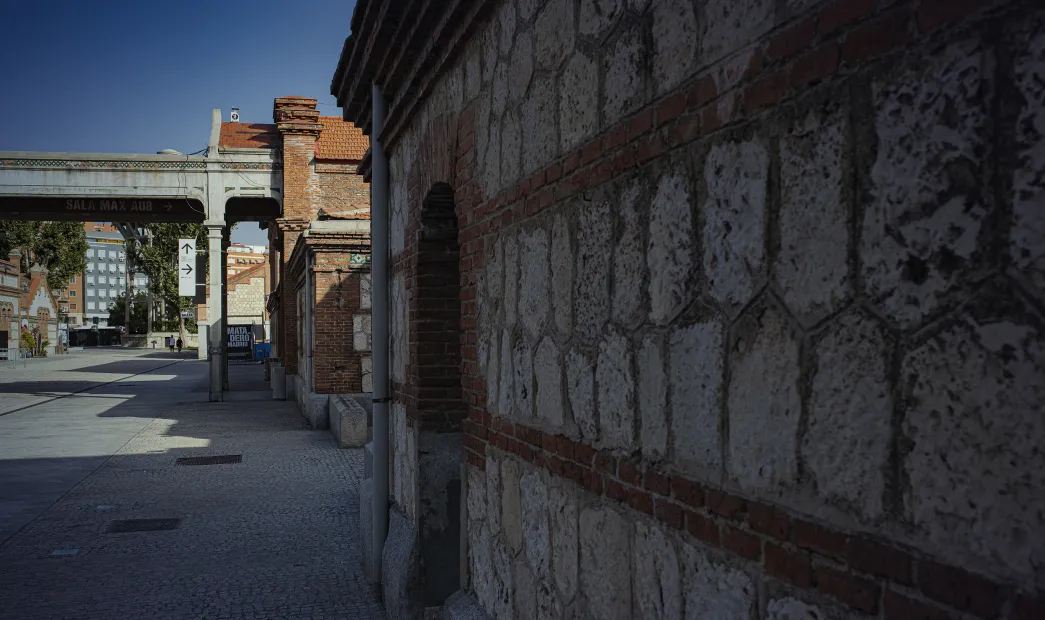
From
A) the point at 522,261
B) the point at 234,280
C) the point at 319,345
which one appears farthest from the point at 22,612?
the point at 234,280

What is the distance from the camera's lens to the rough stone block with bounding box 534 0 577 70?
9.59 feet

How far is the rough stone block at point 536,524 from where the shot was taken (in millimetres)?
3152

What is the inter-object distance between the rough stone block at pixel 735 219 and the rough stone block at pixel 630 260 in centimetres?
36

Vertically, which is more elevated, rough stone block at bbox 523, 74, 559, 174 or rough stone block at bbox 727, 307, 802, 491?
rough stone block at bbox 523, 74, 559, 174

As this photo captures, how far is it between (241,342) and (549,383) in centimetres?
4937

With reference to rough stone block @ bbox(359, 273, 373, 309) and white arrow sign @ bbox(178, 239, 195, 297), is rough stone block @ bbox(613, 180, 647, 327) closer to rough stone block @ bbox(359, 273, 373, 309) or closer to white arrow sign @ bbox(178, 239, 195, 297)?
rough stone block @ bbox(359, 273, 373, 309)

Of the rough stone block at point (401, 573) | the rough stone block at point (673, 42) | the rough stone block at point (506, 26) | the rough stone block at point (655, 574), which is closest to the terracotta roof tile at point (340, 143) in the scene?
the rough stone block at point (401, 573)

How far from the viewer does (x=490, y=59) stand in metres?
3.84

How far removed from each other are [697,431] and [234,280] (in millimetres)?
70571

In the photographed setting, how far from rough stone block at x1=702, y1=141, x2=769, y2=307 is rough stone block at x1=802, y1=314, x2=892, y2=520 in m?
0.30

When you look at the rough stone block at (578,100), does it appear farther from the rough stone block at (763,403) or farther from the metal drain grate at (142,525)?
the metal drain grate at (142,525)

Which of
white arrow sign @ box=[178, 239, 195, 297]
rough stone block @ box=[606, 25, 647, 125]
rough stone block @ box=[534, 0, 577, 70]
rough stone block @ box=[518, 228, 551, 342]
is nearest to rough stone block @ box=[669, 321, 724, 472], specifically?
rough stone block @ box=[606, 25, 647, 125]

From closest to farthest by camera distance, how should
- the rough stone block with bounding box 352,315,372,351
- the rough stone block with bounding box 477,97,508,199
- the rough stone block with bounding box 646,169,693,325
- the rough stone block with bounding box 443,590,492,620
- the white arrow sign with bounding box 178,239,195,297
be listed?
1. the rough stone block with bounding box 646,169,693,325
2. the rough stone block with bounding box 477,97,508,199
3. the rough stone block with bounding box 443,590,492,620
4. the rough stone block with bounding box 352,315,372,351
5. the white arrow sign with bounding box 178,239,195,297

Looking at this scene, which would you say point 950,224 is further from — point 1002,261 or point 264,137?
point 264,137
